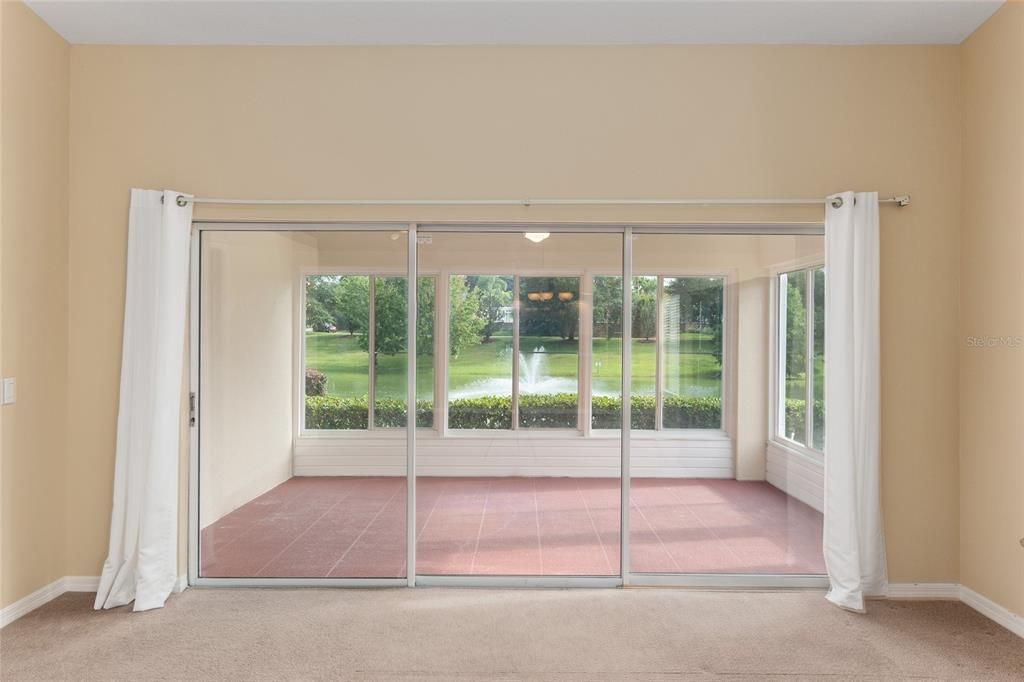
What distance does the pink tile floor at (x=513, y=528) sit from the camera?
12.3 ft

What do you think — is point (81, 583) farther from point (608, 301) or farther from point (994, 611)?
point (994, 611)

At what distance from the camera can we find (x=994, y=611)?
11.0 feet

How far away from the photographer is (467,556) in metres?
3.76

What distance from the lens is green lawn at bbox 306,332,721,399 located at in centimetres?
373

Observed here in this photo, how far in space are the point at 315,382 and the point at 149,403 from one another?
87cm

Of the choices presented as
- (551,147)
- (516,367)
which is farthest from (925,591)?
(551,147)

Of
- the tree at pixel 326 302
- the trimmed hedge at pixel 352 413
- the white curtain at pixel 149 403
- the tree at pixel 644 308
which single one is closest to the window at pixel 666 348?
the tree at pixel 644 308

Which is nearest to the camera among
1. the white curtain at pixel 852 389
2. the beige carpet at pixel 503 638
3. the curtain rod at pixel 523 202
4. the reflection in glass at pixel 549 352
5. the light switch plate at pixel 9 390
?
the beige carpet at pixel 503 638

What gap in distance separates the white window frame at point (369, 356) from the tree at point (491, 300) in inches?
10.7

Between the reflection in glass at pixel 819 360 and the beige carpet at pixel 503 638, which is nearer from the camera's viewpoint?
the beige carpet at pixel 503 638

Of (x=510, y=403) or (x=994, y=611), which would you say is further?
(x=510, y=403)

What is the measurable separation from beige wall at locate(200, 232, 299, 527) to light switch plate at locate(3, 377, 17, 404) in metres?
0.87

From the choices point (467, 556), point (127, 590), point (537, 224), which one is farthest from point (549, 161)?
point (127, 590)

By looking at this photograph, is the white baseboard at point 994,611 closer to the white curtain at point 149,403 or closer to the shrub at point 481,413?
the shrub at point 481,413
